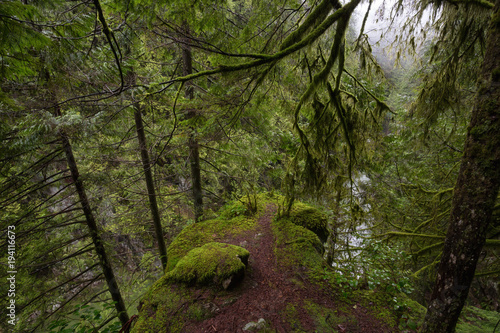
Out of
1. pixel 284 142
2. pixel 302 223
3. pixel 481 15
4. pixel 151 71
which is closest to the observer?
pixel 481 15

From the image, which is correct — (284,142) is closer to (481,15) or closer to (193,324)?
(481,15)

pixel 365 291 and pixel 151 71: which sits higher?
pixel 151 71

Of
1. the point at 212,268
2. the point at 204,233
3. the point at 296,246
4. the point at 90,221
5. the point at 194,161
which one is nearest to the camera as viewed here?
the point at 212,268

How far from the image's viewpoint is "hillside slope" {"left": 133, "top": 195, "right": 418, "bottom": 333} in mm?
2971

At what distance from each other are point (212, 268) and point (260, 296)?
102 centimetres

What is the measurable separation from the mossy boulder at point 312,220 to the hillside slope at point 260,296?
381 mm

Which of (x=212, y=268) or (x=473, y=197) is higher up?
(x=473, y=197)

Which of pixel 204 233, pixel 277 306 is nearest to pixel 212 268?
pixel 277 306

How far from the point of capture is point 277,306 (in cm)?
333

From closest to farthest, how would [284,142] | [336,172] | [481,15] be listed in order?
[481,15]
[336,172]
[284,142]

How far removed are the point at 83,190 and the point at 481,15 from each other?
8412mm

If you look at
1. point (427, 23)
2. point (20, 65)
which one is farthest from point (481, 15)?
point (20, 65)

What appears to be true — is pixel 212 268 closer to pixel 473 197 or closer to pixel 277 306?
pixel 277 306

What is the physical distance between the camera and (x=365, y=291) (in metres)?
3.53
